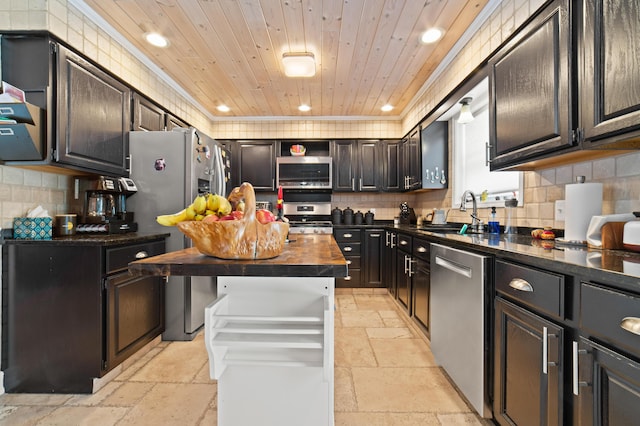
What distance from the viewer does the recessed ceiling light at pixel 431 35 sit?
2.42 m

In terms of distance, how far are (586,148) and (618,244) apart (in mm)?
447

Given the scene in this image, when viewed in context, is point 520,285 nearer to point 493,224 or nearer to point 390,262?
point 493,224

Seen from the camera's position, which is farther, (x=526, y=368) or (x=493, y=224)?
(x=493, y=224)

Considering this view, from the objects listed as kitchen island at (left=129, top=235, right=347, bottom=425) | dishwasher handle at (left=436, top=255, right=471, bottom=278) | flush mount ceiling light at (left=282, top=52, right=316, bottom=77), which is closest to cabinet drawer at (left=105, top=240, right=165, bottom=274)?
kitchen island at (left=129, top=235, right=347, bottom=425)

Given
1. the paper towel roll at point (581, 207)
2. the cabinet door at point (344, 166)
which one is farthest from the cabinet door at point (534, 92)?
the cabinet door at point (344, 166)

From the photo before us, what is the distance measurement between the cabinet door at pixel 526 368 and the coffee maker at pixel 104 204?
Result: 270 centimetres

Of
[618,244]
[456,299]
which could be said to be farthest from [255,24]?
[618,244]

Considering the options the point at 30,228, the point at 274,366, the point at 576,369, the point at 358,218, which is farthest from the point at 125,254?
the point at 358,218

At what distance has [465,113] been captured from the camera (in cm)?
269

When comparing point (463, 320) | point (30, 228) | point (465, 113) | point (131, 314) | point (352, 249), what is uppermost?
point (465, 113)

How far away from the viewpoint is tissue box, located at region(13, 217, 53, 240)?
6.18ft

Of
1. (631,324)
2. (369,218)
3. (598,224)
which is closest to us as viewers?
(631,324)

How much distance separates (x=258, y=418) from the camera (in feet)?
4.03

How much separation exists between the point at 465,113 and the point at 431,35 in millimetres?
733
